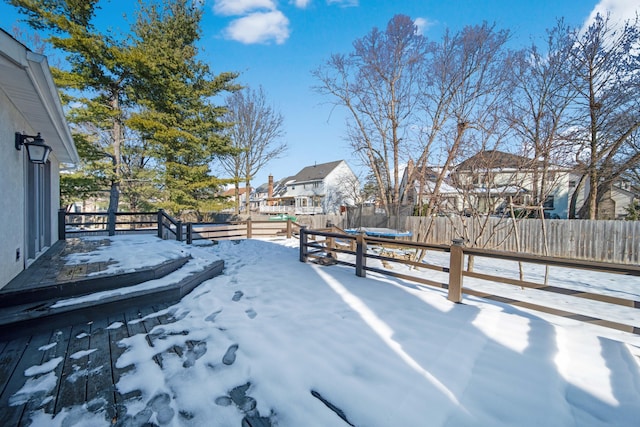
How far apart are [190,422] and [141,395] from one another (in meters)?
0.49

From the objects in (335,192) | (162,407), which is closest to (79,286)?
(162,407)

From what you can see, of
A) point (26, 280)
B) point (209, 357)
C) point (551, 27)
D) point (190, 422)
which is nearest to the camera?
point (190, 422)

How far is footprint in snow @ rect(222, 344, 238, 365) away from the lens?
233 centimetres

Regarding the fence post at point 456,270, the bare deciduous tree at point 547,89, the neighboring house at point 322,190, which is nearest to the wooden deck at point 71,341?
the fence post at point 456,270

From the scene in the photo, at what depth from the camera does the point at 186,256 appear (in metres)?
5.24

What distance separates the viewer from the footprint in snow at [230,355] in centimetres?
233

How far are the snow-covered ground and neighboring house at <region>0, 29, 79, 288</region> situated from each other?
213 cm

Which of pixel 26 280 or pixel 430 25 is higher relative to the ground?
pixel 430 25

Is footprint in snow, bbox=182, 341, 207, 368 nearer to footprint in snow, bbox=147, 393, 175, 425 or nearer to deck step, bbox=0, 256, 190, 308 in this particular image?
footprint in snow, bbox=147, 393, 175, 425

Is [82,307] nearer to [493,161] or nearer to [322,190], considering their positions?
[493,161]

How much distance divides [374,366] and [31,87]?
4.64m

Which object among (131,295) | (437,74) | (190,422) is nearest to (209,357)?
(190,422)

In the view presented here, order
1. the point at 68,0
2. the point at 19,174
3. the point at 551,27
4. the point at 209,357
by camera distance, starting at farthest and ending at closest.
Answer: the point at 551,27 < the point at 68,0 < the point at 19,174 < the point at 209,357

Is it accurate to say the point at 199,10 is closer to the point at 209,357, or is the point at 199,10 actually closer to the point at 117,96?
the point at 117,96
